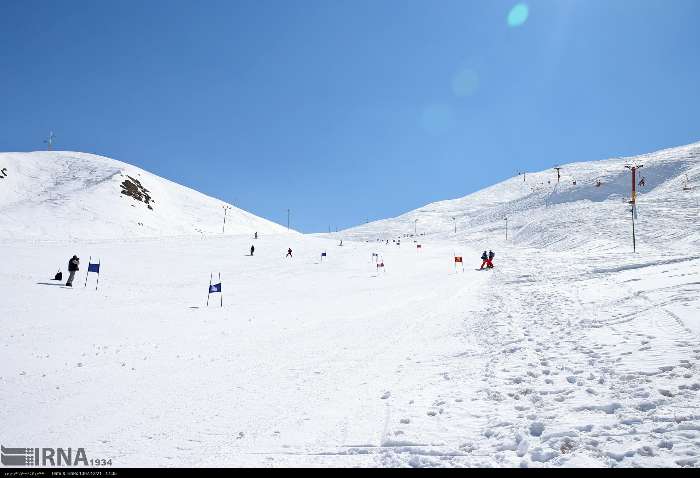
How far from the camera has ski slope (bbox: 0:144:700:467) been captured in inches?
217

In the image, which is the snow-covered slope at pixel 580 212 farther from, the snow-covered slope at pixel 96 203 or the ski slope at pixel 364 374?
the snow-covered slope at pixel 96 203

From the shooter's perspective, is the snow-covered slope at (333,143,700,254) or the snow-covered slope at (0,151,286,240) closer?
the snow-covered slope at (333,143,700,254)

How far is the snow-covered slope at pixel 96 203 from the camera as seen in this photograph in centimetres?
8238

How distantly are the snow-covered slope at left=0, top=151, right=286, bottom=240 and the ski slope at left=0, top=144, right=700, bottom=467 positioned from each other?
69595 millimetres

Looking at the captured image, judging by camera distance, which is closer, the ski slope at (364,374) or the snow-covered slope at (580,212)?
the ski slope at (364,374)

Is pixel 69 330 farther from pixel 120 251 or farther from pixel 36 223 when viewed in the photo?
pixel 36 223

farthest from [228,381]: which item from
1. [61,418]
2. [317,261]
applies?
[317,261]

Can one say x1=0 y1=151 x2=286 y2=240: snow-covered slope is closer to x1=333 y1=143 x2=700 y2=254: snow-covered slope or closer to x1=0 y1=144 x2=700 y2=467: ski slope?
x1=333 y1=143 x2=700 y2=254: snow-covered slope

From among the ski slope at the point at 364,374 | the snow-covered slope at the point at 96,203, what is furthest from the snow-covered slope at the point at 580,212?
the snow-covered slope at the point at 96,203

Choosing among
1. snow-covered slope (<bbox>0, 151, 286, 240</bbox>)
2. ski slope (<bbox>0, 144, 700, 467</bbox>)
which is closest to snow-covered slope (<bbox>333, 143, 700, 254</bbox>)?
ski slope (<bbox>0, 144, 700, 467</bbox>)

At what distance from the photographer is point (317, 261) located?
42.7 meters

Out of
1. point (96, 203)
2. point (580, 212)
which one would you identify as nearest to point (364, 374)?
point (580, 212)

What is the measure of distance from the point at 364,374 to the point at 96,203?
368 feet

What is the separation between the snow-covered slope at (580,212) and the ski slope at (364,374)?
125 feet
